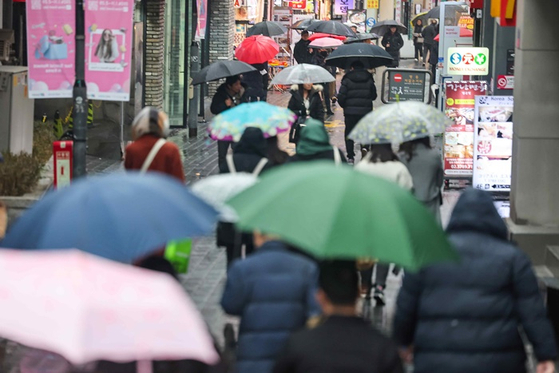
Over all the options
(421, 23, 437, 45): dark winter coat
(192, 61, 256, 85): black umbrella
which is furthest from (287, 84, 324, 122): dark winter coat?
(421, 23, 437, 45): dark winter coat

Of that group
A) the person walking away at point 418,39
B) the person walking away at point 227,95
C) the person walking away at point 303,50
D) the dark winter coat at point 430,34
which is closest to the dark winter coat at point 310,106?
the person walking away at point 227,95

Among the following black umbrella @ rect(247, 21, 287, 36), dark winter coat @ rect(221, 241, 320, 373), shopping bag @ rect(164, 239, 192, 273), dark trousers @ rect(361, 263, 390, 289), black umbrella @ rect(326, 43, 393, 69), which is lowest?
dark trousers @ rect(361, 263, 390, 289)

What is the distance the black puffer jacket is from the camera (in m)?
19.4

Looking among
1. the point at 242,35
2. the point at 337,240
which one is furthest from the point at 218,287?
the point at 242,35

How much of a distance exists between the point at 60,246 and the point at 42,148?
473 inches

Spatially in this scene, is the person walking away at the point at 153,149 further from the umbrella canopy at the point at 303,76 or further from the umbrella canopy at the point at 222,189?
the umbrella canopy at the point at 303,76

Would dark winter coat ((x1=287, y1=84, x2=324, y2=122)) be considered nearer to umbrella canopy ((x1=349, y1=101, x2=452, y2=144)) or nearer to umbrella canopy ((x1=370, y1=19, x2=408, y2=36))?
umbrella canopy ((x1=349, y1=101, x2=452, y2=144))

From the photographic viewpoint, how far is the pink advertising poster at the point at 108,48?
1217 centimetres

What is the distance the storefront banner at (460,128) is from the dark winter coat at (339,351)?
1288cm

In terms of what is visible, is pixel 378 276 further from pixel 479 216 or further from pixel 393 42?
pixel 393 42

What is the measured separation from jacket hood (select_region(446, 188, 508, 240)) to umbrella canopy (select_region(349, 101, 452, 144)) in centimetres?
437

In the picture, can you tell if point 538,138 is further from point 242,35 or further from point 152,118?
point 242,35

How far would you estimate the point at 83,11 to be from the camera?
38.2ft

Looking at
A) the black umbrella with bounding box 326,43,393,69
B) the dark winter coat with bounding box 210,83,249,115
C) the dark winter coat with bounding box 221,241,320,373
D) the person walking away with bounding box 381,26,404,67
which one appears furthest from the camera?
the person walking away with bounding box 381,26,404,67
